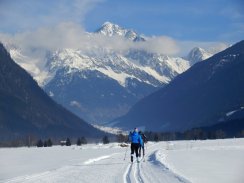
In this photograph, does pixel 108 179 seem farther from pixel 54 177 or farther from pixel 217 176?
pixel 217 176

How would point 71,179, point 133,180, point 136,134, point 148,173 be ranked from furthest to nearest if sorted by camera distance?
point 136,134
point 148,173
point 71,179
point 133,180

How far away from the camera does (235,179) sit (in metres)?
25.0

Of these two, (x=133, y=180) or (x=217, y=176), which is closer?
(x=133, y=180)

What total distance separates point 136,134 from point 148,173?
39.6ft

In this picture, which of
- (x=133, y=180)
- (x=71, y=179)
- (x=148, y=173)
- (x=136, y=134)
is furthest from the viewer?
(x=136, y=134)

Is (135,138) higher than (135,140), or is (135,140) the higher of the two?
(135,138)

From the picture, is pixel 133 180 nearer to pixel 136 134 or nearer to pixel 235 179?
pixel 235 179

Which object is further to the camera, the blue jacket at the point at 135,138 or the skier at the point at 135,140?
the blue jacket at the point at 135,138

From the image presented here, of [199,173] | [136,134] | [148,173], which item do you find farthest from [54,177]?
[136,134]

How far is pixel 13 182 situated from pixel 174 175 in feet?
23.0

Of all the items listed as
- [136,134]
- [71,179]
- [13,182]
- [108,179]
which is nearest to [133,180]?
[108,179]

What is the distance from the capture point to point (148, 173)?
28.5 meters

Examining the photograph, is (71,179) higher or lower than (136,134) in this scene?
lower

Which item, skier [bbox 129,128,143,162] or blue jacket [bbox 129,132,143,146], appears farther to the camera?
blue jacket [bbox 129,132,143,146]
